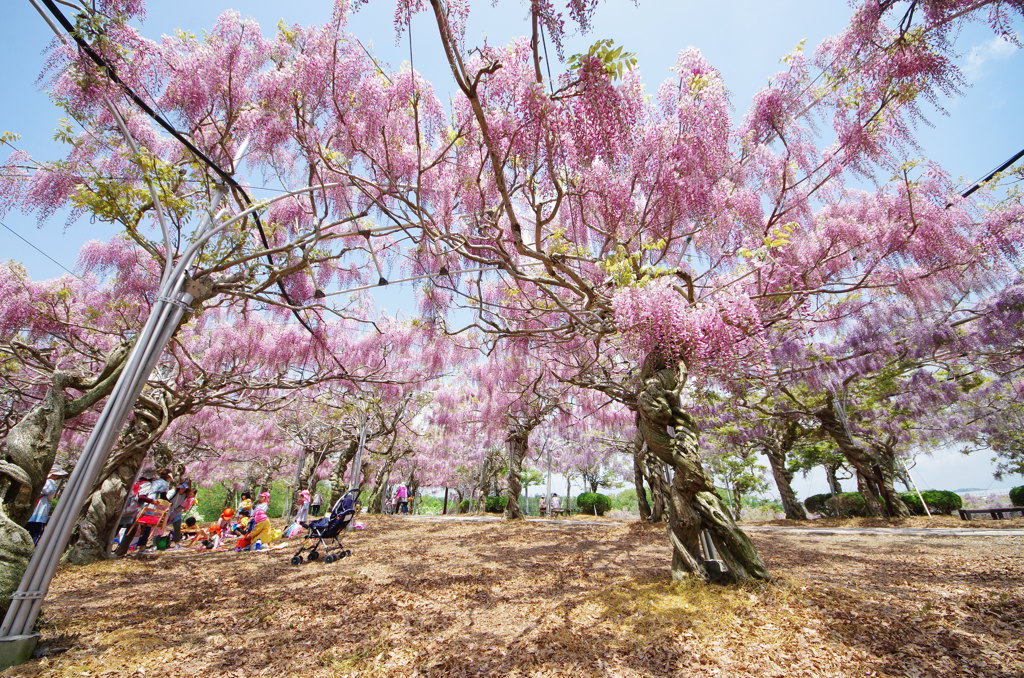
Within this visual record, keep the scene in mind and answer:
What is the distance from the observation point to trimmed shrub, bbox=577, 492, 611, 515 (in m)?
22.2

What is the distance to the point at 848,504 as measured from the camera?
1609cm

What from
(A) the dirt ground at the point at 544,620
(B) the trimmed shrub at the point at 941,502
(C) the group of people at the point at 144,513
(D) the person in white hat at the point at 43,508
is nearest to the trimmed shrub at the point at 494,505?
(C) the group of people at the point at 144,513

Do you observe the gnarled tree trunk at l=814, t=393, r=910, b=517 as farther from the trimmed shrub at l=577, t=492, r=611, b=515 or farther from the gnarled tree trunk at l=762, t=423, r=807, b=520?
the trimmed shrub at l=577, t=492, r=611, b=515

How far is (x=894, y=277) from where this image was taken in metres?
6.54

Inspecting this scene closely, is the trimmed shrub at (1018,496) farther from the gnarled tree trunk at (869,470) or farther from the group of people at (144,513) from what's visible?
the group of people at (144,513)

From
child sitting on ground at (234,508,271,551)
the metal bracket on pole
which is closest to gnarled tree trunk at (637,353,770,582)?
the metal bracket on pole

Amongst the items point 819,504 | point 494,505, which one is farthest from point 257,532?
point 819,504

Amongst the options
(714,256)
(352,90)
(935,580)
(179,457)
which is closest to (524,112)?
(352,90)

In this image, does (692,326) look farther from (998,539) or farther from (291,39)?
(998,539)

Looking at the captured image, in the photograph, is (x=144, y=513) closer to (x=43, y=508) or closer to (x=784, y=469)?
(x=43, y=508)

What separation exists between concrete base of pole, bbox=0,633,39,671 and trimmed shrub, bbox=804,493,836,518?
884 inches

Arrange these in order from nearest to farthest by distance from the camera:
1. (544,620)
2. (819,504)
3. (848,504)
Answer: (544,620)
(848,504)
(819,504)

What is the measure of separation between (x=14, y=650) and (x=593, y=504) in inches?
872

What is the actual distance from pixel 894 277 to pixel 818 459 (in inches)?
670
